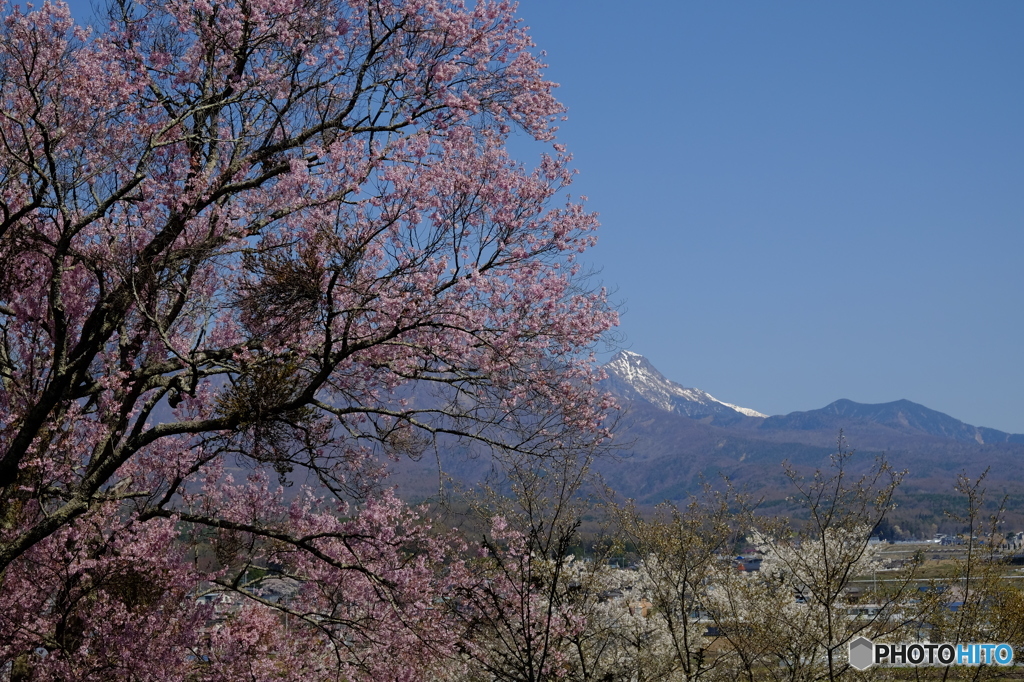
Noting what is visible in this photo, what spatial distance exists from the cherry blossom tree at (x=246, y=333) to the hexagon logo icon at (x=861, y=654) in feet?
22.6

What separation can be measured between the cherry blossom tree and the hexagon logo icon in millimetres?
6888

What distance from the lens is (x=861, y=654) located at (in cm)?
1534

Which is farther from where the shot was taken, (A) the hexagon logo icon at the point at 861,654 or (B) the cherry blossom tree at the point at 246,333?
(A) the hexagon logo icon at the point at 861,654

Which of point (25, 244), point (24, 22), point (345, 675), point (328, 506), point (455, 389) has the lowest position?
point (345, 675)

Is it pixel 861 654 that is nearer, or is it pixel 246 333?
pixel 246 333

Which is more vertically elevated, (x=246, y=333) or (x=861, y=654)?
(x=246, y=333)

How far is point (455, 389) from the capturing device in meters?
11.8

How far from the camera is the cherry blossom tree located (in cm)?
1018

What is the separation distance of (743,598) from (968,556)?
4.23 m

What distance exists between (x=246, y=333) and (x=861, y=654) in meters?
11.1

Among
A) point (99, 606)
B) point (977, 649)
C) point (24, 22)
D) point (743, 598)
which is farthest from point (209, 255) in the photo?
point (977, 649)

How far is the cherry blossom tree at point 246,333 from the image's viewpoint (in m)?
10.2

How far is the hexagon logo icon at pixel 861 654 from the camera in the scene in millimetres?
15125

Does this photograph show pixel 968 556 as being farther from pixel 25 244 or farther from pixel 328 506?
pixel 25 244
